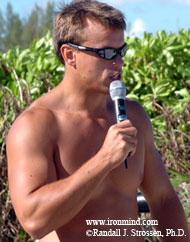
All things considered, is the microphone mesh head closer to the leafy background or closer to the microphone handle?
the microphone handle

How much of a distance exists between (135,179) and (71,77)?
1.89 feet

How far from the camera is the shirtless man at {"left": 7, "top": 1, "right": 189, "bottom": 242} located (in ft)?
7.45

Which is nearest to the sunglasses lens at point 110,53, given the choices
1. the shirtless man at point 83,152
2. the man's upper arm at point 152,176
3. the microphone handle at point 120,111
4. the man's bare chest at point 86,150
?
the shirtless man at point 83,152

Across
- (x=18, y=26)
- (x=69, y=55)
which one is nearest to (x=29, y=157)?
(x=69, y=55)

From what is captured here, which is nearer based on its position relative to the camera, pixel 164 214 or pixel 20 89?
pixel 164 214

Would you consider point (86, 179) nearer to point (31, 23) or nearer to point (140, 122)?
point (140, 122)

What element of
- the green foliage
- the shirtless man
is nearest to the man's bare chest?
the shirtless man

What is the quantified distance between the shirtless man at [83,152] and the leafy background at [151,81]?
1925 mm

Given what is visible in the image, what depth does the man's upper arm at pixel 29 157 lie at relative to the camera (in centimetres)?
234

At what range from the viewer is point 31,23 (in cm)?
2980

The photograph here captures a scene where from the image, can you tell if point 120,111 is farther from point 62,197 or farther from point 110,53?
point 62,197

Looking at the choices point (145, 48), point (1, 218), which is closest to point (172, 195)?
point (1, 218)

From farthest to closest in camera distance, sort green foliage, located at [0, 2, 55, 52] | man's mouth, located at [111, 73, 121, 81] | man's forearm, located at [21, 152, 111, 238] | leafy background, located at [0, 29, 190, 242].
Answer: green foliage, located at [0, 2, 55, 52], leafy background, located at [0, 29, 190, 242], man's mouth, located at [111, 73, 121, 81], man's forearm, located at [21, 152, 111, 238]

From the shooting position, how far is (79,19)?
2652 millimetres
